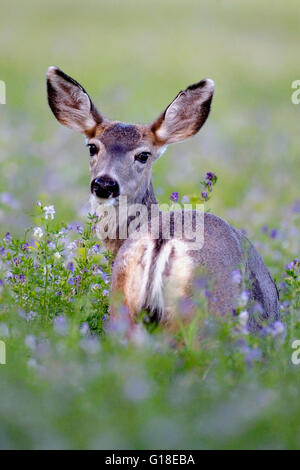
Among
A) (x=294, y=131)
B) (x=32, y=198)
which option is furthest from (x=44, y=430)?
(x=294, y=131)

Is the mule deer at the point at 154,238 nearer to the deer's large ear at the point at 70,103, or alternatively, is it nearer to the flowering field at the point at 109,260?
the deer's large ear at the point at 70,103

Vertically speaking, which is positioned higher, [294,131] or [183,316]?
[294,131]

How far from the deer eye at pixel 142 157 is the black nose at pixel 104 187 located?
0.48 m

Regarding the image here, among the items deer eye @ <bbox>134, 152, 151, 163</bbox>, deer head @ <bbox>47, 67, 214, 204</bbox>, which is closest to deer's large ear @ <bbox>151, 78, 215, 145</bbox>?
deer head @ <bbox>47, 67, 214, 204</bbox>

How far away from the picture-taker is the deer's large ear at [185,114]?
6910mm

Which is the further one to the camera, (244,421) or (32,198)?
(32,198)

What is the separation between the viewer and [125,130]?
675cm

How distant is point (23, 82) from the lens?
2148cm

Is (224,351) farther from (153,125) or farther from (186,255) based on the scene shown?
(153,125)

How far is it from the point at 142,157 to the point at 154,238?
1.70 metres

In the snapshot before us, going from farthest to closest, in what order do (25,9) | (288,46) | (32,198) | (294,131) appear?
(25,9) → (288,46) → (294,131) → (32,198)

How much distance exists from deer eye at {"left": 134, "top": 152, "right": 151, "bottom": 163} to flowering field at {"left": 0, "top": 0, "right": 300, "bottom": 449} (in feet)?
1.44

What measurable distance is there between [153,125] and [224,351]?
273 centimetres

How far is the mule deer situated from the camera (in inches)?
193
